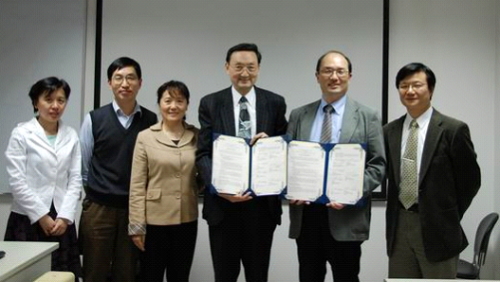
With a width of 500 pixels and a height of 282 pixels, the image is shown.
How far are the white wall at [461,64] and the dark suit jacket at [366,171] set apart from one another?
4.20 feet

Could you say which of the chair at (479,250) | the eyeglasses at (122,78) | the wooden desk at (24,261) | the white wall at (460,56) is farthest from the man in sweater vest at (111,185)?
the chair at (479,250)

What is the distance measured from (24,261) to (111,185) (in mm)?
777

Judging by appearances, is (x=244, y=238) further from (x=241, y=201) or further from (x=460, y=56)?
(x=460, y=56)

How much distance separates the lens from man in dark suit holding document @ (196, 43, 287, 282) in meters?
2.37

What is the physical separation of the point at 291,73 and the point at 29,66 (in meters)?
2.02

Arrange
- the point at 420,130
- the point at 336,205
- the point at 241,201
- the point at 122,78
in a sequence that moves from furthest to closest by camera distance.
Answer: the point at 122,78
the point at 420,130
the point at 241,201
the point at 336,205

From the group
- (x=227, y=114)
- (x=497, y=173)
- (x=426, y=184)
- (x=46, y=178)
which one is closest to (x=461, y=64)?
(x=497, y=173)

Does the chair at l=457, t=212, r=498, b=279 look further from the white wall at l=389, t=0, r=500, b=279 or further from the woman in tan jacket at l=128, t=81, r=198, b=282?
the woman in tan jacket at l=128, t=81, r=198, b=282

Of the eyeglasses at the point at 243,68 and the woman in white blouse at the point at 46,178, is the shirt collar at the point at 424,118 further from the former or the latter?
the woman in white blouse at the point at 46,178

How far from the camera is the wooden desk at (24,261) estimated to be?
5.95ft

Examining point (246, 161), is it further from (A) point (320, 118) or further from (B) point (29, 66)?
(B) point (29, 66)

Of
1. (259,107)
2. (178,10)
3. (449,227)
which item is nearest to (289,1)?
(178,10)

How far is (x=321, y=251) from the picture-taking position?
236 centimetres

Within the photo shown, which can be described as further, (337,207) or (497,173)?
(497,173)
